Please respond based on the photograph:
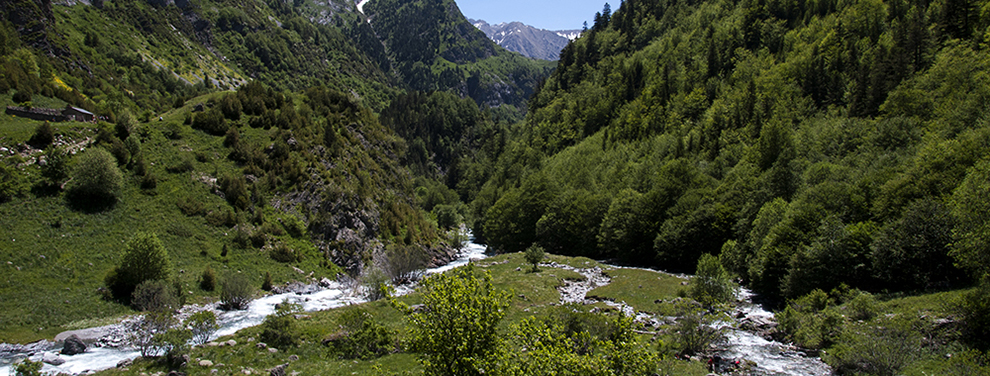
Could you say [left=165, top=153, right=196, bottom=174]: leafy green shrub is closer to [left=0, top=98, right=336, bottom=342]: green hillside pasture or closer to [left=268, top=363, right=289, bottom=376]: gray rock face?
[left=0, top=98, right=336, bottom=342]: green hillside pasture

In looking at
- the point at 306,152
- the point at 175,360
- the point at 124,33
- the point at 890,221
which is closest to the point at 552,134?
the point at 306,152

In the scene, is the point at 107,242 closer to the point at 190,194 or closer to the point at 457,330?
Result: the point at 190,194

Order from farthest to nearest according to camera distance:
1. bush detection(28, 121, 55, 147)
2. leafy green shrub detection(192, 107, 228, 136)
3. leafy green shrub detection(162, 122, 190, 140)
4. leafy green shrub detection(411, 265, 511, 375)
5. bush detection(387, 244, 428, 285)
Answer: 1. leafy green shrub detection(192, 107, 228, 136)
2. bush detection(387, 244, 428, 285)
3. leafy green shrub detection(162, 122, 190, 140)
4. bush detection(28, 121, 55, 147)
5. leafy green shrub detection(411, 265, 511, 375)

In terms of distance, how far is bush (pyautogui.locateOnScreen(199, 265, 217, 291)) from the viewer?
143 feet

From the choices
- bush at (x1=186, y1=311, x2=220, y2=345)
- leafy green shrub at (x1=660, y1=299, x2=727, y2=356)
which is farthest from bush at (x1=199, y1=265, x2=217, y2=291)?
leafy green shrub at (x1=660, y1=299, x2=727, y2=356)

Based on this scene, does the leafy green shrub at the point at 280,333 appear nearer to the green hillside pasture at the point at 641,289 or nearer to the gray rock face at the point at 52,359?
the gray rock face at the point at 52,359

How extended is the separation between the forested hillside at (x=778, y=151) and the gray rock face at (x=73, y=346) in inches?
2281

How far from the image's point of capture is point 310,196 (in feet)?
215

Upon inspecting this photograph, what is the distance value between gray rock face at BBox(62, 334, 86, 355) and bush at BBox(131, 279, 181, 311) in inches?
266

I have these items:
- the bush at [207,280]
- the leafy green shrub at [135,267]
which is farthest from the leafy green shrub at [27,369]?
the bush at [207,280]

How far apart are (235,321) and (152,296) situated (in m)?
7.22

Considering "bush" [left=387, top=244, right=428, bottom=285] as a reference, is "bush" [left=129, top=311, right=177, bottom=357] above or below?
above

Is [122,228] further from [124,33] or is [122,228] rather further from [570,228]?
[124,33]

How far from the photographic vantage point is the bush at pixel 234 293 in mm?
42125
